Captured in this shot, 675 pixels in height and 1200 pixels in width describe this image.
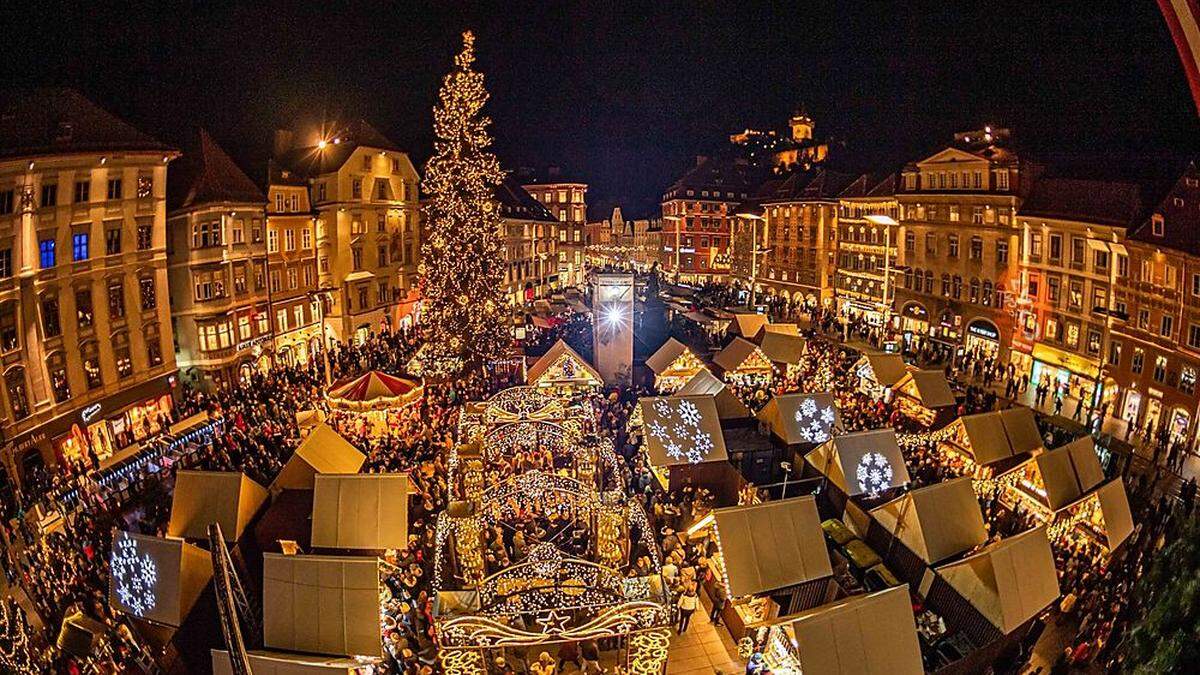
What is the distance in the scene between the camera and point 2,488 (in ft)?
62.7

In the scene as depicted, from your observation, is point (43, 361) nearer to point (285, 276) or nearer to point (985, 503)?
point (285, 276)

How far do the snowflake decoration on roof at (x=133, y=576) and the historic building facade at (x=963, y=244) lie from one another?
3647 cm

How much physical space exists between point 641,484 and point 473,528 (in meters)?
6.85

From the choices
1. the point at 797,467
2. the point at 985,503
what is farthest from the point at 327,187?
the point at 985,503

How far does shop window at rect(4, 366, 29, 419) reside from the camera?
19.9 metres

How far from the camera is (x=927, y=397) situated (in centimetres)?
2331

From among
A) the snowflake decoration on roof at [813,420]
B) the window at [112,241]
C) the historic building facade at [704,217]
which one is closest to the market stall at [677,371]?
the snowflake decoration on roof at [813,420]

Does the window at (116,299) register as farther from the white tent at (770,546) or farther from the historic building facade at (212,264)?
the white tent at (770,546)

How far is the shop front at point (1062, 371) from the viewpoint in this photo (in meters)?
29.7

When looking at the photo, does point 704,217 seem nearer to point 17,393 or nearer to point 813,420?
point 813,420

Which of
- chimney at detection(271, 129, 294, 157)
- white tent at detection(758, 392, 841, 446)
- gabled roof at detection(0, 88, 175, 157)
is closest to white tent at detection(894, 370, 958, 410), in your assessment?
white tent at detection(758, 392, 841, 446)

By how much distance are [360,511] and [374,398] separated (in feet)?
30.0

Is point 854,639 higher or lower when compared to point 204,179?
lower

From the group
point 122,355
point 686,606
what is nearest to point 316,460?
point 686,606
